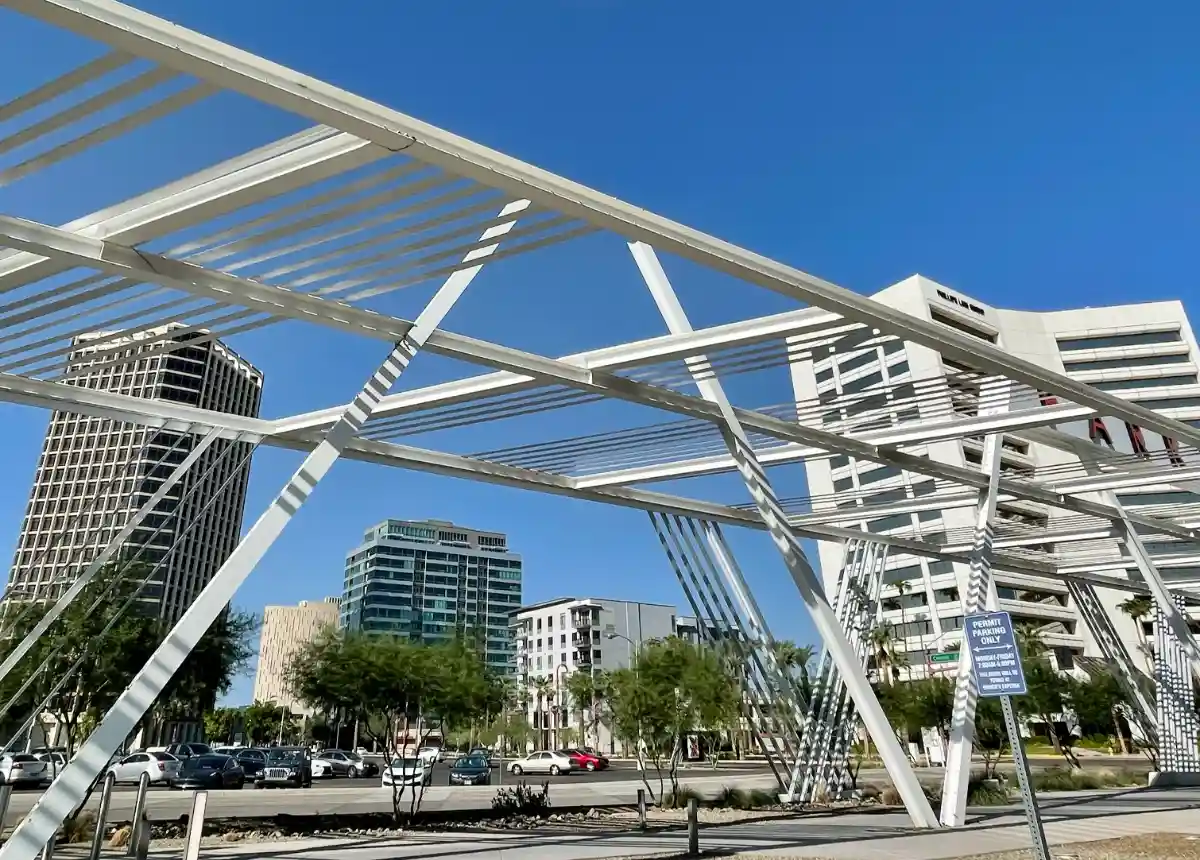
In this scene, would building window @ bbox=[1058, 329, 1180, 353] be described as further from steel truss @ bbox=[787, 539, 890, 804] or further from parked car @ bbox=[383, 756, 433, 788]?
steel truss @ bbox=[787, 539, 890, 804]

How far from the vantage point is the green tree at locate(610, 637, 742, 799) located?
20953 mm

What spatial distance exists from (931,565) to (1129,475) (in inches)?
2519

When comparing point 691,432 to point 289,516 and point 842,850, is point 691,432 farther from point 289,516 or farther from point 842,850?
point 289,516

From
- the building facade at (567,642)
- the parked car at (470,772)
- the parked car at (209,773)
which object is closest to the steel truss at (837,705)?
the parked car at (470,772)

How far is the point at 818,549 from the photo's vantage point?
82.0 meters

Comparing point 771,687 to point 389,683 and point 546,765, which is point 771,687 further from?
point 546,765

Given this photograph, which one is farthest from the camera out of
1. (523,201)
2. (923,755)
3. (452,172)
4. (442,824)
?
(923,755)

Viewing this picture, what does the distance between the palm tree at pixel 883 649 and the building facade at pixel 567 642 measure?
33794mm

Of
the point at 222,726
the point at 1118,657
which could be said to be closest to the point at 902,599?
the point at 1118,657

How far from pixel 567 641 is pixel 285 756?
73.8 meters

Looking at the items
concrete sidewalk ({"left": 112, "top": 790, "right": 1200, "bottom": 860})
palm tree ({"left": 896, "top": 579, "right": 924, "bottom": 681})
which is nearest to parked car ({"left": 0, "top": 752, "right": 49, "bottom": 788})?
concrete sidewalk ({"left": 112, "top": 790, "right": 1200, "bottom": 860})

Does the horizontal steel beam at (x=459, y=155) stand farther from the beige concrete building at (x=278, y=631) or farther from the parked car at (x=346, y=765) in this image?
the beige concrete building at (x=278, y=631)

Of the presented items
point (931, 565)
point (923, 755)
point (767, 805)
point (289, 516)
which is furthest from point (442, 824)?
point (931, 565)

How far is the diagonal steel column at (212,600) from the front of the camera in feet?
19.0
